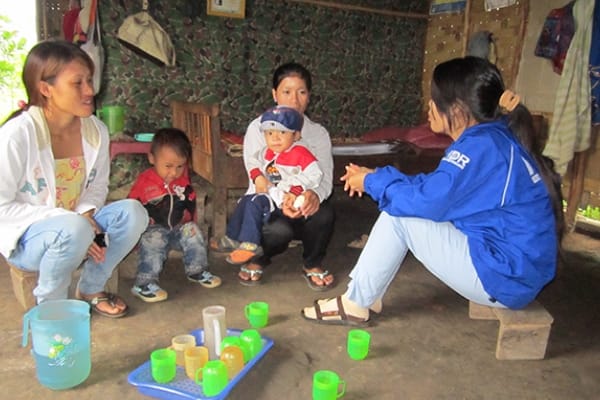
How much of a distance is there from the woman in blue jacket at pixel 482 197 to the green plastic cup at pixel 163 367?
2.87ft

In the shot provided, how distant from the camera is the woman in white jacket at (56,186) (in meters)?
1.73

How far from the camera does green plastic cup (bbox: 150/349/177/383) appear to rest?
4.97 ft

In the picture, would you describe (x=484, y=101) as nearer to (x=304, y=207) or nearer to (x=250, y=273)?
(x=304, y=207)

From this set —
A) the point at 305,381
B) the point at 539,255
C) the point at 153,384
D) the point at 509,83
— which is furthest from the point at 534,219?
the point at 509,83

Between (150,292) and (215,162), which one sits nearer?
(150,292)

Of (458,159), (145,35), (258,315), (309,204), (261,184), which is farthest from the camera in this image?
(145,35)

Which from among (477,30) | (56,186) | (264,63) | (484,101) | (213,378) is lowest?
(213,378)

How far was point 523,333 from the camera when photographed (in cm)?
180

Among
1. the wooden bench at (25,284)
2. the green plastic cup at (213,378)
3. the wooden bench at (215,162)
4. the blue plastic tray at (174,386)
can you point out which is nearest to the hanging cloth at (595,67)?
the wooden bench at (215,162)

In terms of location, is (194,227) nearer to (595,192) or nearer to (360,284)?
(360,284)

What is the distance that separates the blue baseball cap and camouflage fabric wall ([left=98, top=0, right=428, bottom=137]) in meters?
1.87

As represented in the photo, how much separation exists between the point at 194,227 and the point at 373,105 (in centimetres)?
277

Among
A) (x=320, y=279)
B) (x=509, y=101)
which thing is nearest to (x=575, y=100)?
(x=509, y=101)

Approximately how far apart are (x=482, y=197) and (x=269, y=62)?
2943 millimetres
